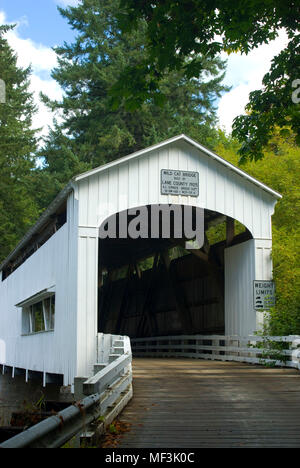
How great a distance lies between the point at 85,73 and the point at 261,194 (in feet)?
76.4

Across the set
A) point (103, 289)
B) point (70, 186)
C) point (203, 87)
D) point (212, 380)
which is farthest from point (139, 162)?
point (203, 87)

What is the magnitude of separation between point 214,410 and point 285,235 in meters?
12.3

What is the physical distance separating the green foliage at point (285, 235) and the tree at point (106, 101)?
10153mm

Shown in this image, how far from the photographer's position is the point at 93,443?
189 inches

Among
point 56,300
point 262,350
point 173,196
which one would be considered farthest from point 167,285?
point 262,350

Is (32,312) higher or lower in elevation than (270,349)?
higher

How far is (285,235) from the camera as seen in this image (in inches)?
723

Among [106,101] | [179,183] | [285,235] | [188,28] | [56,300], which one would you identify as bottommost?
[56,300]

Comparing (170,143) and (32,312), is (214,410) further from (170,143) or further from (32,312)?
(32,312)

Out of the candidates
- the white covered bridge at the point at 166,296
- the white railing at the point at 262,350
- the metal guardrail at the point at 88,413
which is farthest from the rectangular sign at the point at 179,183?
the metal guardrail at the point at 88,413

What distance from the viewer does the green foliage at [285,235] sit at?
508 inches

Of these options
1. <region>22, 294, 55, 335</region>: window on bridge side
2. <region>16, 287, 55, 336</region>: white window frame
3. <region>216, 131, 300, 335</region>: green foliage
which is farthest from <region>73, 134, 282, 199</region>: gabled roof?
<region>22, 294, 55, 335</region>: window on bridge side

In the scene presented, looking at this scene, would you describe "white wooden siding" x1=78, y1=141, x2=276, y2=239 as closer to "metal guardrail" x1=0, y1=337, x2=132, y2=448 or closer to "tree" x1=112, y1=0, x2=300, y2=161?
"tree" x1=112, y1=0, x2=300, y2=161

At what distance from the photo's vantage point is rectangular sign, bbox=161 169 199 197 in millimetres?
13727
